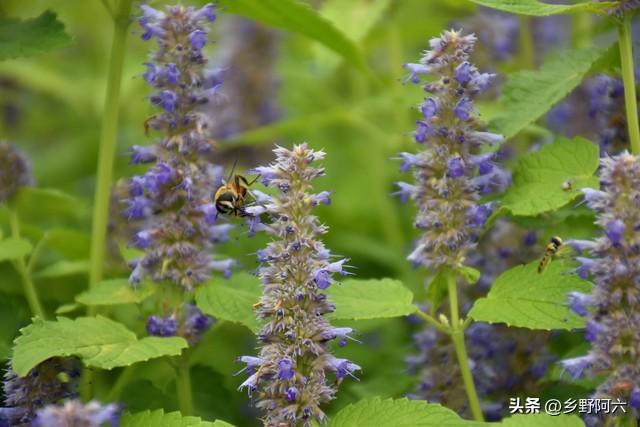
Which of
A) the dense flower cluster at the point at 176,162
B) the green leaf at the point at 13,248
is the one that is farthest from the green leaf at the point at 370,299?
the green leaf at the point at 13,248

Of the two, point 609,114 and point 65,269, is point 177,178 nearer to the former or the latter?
point 65,269

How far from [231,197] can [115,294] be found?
582 mm

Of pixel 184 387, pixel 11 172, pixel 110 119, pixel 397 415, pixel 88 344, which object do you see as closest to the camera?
pixel 397 415

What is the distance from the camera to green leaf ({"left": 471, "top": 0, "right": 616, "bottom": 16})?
127 inches

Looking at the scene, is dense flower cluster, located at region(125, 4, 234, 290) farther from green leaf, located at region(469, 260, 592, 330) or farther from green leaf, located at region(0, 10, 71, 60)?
green leaf, located at region(469, 260, 592, 330)

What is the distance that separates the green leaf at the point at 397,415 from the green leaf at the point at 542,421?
0.37 ft

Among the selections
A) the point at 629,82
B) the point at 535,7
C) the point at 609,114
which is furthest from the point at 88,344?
the point at 609,114

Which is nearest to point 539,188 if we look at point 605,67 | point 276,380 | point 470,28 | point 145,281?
point 605,67

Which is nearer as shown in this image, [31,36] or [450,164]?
[450,164]

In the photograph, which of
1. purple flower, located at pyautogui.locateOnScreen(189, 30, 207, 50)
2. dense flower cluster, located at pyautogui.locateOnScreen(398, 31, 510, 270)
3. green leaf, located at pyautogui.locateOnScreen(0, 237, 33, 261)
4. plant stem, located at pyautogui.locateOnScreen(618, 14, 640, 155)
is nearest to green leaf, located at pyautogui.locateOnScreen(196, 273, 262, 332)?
dense flower cluster, located at pyautogui.locateOnScreen(398, 31, 510, 270)

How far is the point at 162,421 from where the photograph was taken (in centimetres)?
296

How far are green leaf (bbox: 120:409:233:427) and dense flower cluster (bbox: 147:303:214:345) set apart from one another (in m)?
0.50

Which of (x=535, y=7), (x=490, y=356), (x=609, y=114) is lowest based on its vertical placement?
(x=490, y=356)

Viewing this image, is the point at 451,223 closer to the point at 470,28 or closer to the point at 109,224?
the point at 109,224
